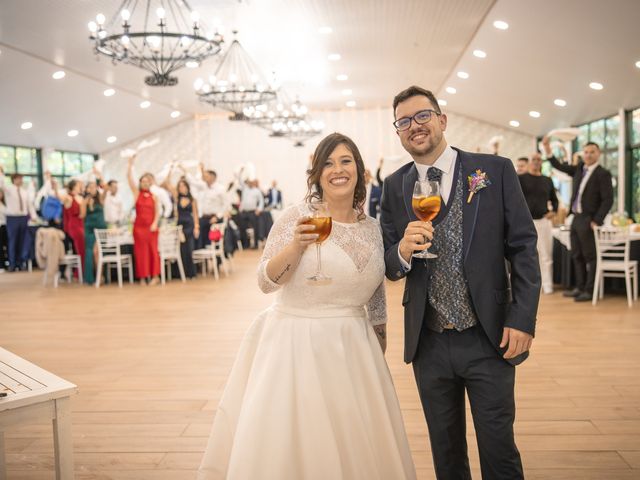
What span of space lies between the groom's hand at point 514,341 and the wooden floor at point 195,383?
1.14 metres

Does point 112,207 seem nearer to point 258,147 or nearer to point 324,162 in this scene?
point 324,162

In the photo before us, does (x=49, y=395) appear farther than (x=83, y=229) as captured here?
No

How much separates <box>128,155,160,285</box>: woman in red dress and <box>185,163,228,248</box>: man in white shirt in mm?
1310

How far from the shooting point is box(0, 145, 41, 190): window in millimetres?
15711

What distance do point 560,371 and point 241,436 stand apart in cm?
309

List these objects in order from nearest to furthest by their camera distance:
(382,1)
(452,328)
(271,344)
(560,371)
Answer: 1. (452,328)
2. (271,344)
3. (560,371)
4. (382,1)

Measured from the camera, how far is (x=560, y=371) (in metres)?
4.48

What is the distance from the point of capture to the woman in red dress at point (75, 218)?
426 inches

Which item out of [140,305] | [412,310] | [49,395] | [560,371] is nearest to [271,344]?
[412,310]

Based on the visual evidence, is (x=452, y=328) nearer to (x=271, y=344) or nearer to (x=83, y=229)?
(x=271, y=344)

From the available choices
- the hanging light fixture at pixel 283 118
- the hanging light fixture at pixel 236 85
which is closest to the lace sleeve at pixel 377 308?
the hanging light fixture at pixel 236 85

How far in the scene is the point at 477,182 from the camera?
2.02 metres

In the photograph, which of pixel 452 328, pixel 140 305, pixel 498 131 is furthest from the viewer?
pixel 498 131

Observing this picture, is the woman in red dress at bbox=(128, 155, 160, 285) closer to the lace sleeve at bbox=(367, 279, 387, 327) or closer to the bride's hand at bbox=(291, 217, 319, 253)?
the lace sleeve at bbox=(367, 279, 387, 327)
